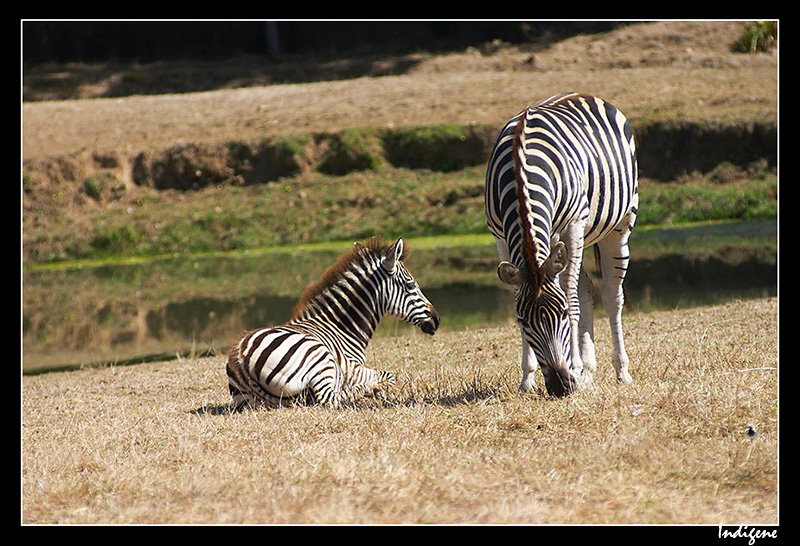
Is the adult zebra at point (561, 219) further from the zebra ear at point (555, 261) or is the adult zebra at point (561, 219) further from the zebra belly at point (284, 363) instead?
the zebra belly at point (284, 363)

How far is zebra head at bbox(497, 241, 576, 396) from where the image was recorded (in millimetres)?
6621

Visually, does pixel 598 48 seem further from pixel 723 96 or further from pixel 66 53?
pixel 66 53

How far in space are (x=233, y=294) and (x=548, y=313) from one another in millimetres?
12198

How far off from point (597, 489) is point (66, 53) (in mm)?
41167

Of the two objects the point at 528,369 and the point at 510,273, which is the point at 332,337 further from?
the point at 510,273

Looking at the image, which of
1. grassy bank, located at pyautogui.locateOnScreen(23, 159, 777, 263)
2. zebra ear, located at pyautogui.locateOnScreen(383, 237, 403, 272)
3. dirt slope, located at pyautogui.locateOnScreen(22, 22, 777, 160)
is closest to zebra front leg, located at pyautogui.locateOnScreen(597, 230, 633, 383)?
zebra ear, located at pyautogui.locateOnScreen(383, 237, 403, 272)

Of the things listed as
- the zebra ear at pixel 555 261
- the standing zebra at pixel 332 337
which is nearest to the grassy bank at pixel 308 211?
the standing zebra at pixel 332 337

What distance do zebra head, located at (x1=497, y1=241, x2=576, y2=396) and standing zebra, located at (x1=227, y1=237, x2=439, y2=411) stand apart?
191 centimetres

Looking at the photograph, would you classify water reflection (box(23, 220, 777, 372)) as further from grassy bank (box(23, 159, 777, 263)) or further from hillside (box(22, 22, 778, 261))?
hillside (box(22, 22, 778, 261))

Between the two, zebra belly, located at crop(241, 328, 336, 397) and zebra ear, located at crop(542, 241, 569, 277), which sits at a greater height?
zebra ear, located at crop(542, 241, 569, 277)

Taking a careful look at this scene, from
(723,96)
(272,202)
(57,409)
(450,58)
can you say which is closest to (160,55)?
(450,58)

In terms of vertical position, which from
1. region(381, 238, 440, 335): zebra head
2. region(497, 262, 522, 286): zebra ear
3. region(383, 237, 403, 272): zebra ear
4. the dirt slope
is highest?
the dirt slope

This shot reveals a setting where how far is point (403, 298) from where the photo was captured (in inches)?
344

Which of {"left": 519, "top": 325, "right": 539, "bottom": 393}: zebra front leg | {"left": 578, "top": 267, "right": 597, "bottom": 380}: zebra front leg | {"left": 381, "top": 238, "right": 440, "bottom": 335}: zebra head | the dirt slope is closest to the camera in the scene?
{"left": 519, "top": 325, "right": 539, "bottom": 393}: zebra front leg
